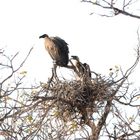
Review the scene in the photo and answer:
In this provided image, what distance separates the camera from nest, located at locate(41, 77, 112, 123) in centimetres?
1117

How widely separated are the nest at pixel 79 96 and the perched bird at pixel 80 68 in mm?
351

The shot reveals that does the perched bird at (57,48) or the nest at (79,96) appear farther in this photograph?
the perched bird at (57,48)

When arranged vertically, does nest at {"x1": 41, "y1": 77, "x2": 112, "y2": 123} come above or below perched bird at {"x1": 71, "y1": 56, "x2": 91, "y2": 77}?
below

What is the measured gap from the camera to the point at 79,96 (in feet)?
38.1

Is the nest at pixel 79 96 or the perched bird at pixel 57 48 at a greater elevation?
the perched bird at pixel 57 48

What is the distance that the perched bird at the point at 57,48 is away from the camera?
14.5 m

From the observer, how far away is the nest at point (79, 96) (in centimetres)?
1117

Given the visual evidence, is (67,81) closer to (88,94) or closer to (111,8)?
(88,94)

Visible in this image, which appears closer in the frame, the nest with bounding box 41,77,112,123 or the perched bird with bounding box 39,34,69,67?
the nest with bounding box 41,77,112,123

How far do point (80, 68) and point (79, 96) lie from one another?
2.05m

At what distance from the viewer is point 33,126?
9.02m

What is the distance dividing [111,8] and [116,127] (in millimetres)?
2793

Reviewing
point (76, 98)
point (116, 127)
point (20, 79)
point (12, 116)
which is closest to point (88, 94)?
point (76, 98)

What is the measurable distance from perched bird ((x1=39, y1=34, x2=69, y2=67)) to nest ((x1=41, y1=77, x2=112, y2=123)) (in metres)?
2.40
